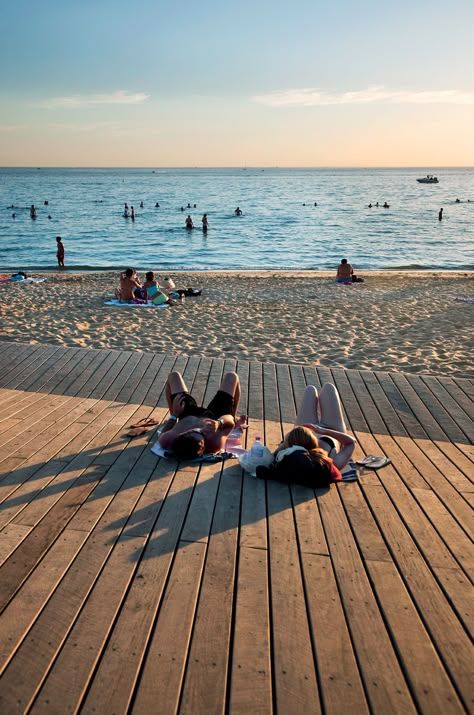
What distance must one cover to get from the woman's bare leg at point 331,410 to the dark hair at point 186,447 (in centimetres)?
134

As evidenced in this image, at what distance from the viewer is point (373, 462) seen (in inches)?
201

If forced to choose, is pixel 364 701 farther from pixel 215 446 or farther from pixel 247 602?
pixel 215 446

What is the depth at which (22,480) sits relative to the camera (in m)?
4.52

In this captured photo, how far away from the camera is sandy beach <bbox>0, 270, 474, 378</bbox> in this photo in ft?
32.2

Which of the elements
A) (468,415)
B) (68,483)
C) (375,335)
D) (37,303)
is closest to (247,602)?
(68,483)

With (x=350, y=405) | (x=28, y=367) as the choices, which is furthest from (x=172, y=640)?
(x=28, y=367)

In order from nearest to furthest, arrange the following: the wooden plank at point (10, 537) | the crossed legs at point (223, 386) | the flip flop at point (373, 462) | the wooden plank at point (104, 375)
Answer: the wooden plank at point (10, 537) → the flip flop at point (373, 462) → the crossed legs at point (223, 386) → the wooden plank at point (104, 375)

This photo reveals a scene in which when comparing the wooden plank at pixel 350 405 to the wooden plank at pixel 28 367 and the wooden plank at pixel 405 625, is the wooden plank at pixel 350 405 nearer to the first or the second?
the wooden plank at pixel 405 625

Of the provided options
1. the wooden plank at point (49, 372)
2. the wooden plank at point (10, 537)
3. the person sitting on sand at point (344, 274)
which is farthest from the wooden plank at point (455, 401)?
the person sitting on sand at point (344, 274)

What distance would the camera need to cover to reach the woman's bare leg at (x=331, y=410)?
525 cm

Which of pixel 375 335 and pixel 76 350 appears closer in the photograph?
pixel 76 350

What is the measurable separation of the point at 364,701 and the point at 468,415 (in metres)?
4.99

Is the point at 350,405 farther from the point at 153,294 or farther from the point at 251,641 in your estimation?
the point at 153,294

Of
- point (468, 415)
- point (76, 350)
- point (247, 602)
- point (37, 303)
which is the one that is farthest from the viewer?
point (37, 303)
